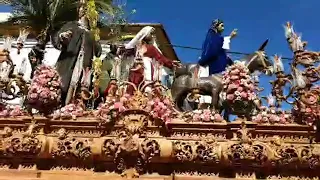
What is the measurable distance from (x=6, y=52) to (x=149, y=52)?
3.06 metres

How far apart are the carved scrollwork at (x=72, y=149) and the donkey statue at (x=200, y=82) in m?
2.86

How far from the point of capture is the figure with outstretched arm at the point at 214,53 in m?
11.4

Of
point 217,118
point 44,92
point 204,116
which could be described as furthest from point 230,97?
point 44,92

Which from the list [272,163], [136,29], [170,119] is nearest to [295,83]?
[272,163]

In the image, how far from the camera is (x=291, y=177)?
24.9 feet

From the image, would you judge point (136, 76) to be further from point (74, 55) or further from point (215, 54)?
point (215, 54)

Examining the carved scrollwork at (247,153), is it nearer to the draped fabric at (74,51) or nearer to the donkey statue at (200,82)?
the donkey statue at (200,82)

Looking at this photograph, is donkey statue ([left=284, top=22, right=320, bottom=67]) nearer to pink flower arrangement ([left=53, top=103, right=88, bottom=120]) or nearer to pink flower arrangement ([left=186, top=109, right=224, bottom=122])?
pink flower arrangement ([left=186, top=109, right=224, bottom=122])

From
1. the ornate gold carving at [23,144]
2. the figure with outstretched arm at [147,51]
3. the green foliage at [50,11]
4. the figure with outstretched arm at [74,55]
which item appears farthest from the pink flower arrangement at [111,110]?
the green foliage at [50,11]

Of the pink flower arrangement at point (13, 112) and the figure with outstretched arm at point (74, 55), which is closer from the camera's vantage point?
the pink flower arrangement at point (13, 112)

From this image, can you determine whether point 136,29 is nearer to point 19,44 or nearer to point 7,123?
point 19,44

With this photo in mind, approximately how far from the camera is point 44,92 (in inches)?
335

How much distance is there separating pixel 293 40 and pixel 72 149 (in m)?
4.20

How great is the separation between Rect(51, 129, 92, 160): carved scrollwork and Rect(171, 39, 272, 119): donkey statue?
2857 mm
